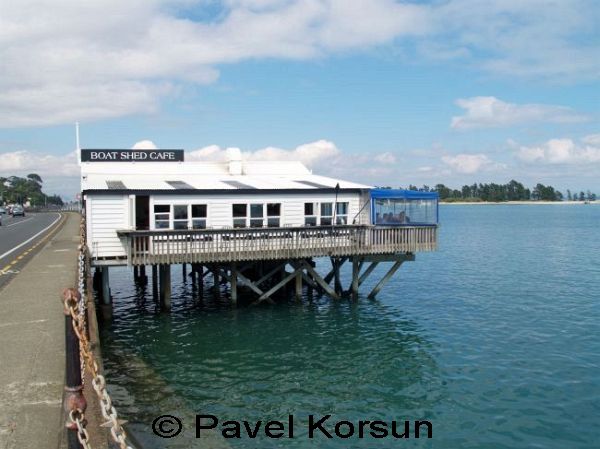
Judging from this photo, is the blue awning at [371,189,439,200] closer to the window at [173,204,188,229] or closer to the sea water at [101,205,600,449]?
the sea water at [101,205,600,449]

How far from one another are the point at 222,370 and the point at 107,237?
930 cm

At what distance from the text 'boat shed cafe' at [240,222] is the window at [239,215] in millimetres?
51

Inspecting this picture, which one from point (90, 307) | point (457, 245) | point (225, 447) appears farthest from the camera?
point (457, 245)

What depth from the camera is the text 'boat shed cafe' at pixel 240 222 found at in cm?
2316

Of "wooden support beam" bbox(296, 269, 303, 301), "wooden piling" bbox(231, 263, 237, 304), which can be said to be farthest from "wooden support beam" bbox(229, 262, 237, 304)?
"wooden support beam" bbox(296, 269, 303, 301)

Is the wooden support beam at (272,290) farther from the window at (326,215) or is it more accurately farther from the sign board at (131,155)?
the sign board at (131,155)

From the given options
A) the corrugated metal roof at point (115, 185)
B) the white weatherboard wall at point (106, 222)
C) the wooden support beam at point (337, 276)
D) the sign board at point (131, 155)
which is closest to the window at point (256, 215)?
the wooden support beam at point (337, 276)

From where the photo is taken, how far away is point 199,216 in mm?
25000

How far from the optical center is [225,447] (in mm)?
11664

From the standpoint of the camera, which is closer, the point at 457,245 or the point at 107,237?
the point at 107,237

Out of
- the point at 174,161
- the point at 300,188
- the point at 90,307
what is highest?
the point at 174,161

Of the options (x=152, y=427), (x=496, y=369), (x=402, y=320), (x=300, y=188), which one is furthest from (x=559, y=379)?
(x=300, y=188)

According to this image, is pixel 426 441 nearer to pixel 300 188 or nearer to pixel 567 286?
pixel 300 188

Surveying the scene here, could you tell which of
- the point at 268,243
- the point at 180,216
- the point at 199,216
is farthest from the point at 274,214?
the point at 180,216
